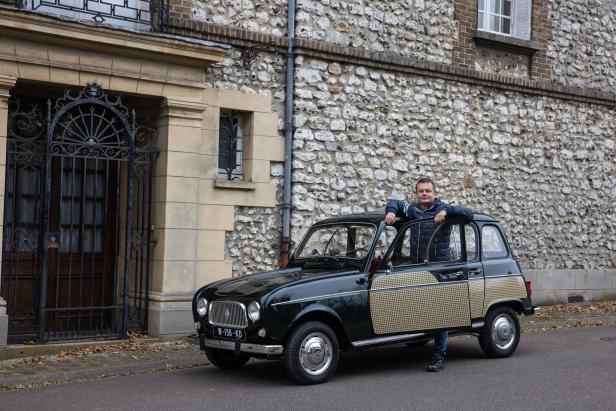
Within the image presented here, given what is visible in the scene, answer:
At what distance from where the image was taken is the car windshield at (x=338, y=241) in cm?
896

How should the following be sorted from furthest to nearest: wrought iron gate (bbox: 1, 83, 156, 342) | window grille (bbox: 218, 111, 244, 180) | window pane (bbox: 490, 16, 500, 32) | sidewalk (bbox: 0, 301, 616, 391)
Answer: window pane (bbox: 490, 16, 500, 32) → window grille (bbox: 218, 111, 244, 180) → wrought iron gate (bbox: 1, 83, 156, 342) → sidewalk (bbox: 0, 301, 616, 391)

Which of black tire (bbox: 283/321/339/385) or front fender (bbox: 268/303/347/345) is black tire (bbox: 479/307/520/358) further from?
black tire (bbox: 283/321/339/385)

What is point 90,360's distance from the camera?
9.66 metres

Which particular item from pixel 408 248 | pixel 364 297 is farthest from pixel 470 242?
pixel 364 297

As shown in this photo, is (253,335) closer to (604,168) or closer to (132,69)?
(132,69)

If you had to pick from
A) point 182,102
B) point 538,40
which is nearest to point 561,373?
point 182,102

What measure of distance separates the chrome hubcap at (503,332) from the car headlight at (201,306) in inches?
130

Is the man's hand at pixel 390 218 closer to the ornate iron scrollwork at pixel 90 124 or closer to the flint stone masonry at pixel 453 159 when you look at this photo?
the flint stone masonry at pixel 453 159

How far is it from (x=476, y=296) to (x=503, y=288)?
517 mm

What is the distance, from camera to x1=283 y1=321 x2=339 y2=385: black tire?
7988 millimetres

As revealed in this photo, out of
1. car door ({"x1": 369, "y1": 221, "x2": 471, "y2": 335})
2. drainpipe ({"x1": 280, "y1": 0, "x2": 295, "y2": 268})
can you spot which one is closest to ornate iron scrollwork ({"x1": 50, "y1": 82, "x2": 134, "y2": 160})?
drainpipe ({"x1": 280, "y1": 0, "x2": 295, "y2": 268})

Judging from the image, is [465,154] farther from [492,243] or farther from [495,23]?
[492,243]

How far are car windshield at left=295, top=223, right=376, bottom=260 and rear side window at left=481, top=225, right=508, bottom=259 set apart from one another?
5.03ft

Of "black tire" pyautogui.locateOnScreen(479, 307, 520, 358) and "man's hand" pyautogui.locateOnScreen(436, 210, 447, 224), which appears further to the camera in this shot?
"black tire" pyautogui.locateOnScreen(479, 307, 520, 358)
